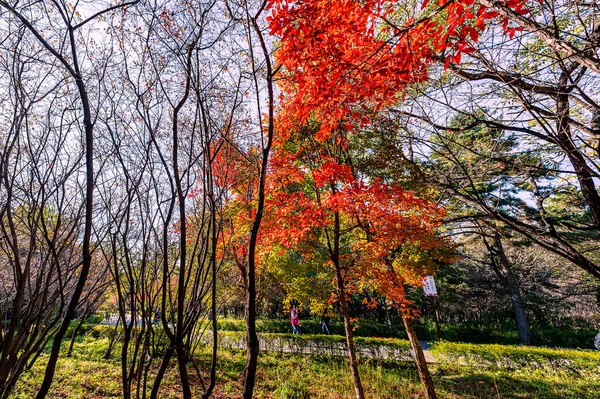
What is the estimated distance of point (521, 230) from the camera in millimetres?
3924

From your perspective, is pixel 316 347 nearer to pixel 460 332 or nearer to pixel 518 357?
pixel 518 357

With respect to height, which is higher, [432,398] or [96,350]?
[96,350]

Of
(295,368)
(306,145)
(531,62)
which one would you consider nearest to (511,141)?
(531,62)

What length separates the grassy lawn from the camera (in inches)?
242

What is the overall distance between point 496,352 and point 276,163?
361 inches

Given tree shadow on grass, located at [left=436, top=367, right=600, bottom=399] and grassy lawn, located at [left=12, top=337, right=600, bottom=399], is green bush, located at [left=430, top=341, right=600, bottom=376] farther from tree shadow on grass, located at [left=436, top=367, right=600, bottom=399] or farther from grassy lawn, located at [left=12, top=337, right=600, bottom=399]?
tree shadow on grass, located at [left=436, top=367, right=600, bottom=399]

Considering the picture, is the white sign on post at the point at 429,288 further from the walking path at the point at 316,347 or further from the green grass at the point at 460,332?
the green grass at the point at 460,332

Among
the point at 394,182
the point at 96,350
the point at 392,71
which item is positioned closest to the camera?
the point at 392,71

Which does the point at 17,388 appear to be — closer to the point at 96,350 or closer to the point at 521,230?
the point at 96,350

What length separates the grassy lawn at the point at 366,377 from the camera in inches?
242

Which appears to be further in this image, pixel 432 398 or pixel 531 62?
pixel 432 398

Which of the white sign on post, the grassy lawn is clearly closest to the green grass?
the grassy lawn

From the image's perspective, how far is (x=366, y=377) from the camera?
7309mm

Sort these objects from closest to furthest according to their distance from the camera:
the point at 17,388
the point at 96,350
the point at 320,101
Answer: the point at 320,101
the point at 17,388
the point at 96,350
